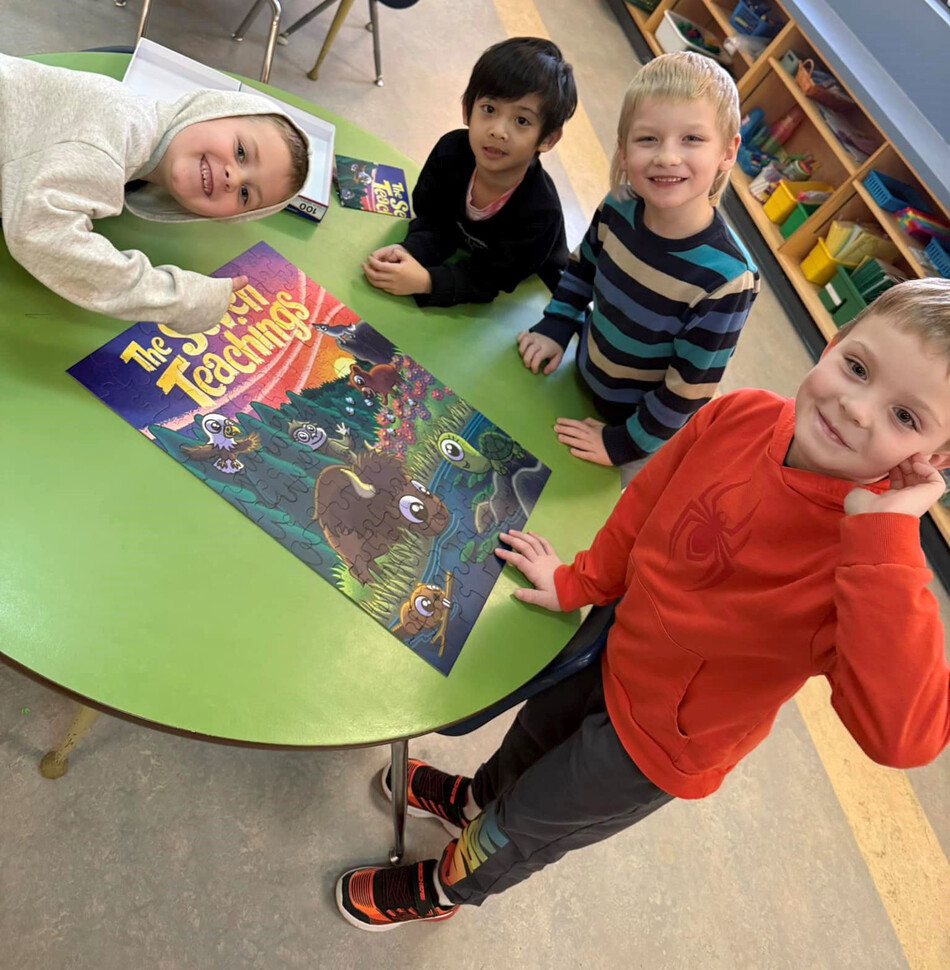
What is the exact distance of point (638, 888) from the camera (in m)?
1.69

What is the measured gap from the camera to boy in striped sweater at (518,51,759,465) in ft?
3.91

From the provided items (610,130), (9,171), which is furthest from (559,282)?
(610,130)

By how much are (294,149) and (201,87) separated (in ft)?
1.09

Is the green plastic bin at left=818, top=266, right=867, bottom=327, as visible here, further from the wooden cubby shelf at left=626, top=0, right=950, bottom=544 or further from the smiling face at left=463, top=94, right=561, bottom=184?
the smiling face at left=463, top=94, right=561, bottom=184

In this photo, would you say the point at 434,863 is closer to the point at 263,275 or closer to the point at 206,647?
the point at 206,647

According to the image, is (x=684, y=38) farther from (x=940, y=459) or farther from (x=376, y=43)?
(x=940, y=459)

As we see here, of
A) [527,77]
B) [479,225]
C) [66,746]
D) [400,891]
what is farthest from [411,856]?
[527,77]

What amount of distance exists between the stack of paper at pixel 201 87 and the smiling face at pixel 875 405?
3.30 feet

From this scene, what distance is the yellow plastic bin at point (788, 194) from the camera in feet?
11.5

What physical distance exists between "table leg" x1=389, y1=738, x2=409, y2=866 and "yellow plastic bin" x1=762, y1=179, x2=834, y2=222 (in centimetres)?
322

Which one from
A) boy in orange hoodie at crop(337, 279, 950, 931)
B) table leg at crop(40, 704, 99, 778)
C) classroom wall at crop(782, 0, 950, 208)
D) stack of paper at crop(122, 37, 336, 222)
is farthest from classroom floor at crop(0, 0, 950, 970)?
classroom wall at crop(782, 0, 950, 208)

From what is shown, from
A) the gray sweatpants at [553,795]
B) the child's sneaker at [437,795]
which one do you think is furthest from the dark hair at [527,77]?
the child's sneaker at [437,795]

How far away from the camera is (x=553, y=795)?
1124 mm

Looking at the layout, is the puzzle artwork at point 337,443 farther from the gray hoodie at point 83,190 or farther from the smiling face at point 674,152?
the smiling face at point 674,152
